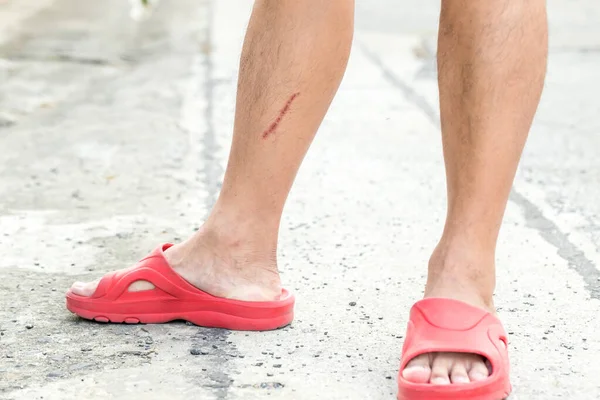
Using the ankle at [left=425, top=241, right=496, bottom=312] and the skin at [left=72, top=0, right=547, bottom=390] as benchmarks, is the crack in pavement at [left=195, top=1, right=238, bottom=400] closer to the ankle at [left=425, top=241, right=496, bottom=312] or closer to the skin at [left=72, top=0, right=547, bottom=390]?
the skin at [left=72, top=0, right=547, bottom=390]

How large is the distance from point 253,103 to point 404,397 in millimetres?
576

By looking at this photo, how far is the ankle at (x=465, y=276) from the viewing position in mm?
1551

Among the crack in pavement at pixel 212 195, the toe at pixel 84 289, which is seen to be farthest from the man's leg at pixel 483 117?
the toe at pixel 84 289

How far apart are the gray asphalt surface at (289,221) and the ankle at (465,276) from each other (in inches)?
5.3

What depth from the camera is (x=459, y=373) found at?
1.44 meters

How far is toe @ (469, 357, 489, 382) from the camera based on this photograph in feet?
4.71

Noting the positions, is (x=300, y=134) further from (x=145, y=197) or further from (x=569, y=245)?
(x=145, y=197)

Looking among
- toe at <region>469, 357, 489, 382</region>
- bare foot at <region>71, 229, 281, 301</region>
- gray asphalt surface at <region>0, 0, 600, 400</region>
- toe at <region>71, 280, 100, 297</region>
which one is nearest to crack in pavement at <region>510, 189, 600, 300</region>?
gray asphalt surface at <region>0, 0, 600, 400</region>

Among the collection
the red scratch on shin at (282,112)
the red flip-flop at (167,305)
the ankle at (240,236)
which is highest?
the red scratch on shin at (282,112)

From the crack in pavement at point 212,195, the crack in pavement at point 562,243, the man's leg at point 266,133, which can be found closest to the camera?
the crack in pavement at point 212,195

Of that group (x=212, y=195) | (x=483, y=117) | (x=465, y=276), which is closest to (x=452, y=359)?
(x=465, y=276)

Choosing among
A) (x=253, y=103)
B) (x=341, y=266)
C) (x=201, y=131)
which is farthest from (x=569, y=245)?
(x=201, y=131)

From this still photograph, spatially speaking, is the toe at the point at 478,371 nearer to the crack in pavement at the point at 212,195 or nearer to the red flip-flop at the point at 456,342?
the red flip-flop at the point at 456,342

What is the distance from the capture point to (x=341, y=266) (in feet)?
6.97
